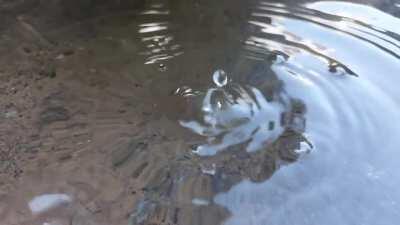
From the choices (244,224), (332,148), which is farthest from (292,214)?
(332,148)

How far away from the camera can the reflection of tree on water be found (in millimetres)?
1676

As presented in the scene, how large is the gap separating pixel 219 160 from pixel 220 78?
428 mm

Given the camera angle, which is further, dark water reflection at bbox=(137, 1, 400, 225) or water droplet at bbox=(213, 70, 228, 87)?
water droplet at bbox=(213, 70, 228, 87)

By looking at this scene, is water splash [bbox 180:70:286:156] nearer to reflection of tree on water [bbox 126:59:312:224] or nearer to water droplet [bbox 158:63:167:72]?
reflection of tree on water [bbox 126:59:312:224]

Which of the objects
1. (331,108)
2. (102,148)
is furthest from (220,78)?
(102,148)

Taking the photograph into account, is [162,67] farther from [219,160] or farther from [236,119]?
[219,160]

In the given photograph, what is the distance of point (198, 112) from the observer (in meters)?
2.02

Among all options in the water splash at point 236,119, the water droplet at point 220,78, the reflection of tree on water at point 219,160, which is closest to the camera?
the reflection of tree on water at point 219,160

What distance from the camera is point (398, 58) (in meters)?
2.29

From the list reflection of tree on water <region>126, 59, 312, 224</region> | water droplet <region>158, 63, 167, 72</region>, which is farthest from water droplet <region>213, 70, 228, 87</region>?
water droplet <region>158, 63, 167, 72</region>

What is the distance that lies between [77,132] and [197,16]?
841mm

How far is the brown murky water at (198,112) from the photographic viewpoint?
1.71m

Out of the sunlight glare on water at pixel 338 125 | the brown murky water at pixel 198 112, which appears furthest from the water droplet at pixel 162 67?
the sunlight glare on water at pixel 338 125

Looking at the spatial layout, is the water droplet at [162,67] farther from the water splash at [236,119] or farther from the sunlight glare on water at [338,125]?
the sunlight glare on water at [338,125]
